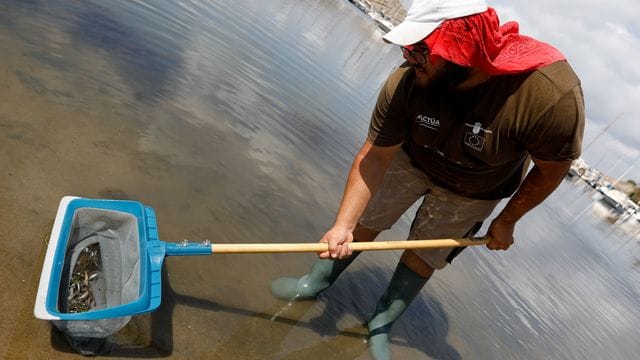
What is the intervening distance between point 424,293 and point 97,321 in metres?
3.59

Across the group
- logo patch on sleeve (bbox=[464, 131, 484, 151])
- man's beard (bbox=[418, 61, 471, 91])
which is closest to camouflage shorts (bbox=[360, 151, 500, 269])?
logo patch on sleeve (bbox=[464, 131, 484, 151])

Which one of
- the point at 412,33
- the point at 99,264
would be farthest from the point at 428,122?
the point at 99,264

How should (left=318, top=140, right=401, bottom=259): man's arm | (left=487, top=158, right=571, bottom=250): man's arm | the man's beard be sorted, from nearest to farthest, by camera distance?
the man's beard → (left=487, top=158, right=571, bottom=250): man's arm → (left=318, top=140, right=401, bottom=259): man's arm

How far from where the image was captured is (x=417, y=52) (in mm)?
2238

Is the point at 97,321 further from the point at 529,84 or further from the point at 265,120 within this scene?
the point at 265,120

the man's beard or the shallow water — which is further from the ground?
the man's beard

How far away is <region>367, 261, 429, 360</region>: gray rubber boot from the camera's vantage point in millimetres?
3453

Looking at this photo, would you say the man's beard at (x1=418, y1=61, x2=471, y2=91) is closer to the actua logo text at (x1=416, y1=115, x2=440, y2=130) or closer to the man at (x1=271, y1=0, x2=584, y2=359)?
the man at (x1=271, y1=0, x2=584, y2=359)

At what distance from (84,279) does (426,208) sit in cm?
245

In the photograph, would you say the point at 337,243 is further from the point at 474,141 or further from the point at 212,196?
the point at 212,196

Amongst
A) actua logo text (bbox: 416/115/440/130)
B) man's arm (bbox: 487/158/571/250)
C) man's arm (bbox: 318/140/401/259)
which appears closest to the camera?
man's arm (bbox: 487/158/571/250)

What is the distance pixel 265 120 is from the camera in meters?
6.68

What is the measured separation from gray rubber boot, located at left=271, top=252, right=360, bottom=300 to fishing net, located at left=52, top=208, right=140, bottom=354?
127 centimetres

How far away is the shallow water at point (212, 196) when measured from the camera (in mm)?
3104
